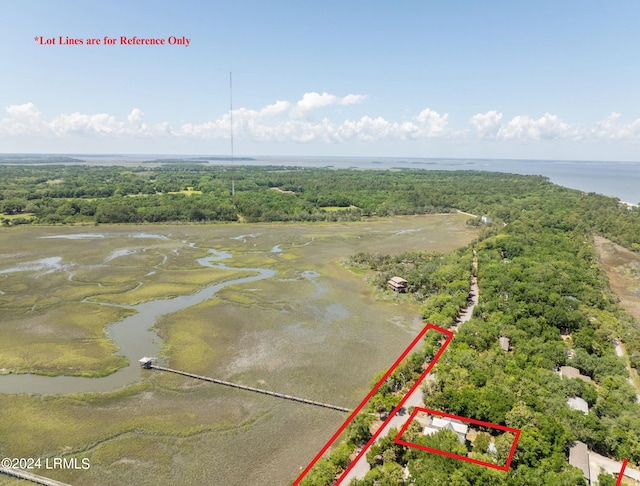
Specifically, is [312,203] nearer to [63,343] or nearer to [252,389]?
[63,343]

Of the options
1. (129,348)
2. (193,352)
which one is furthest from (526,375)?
(129,348)

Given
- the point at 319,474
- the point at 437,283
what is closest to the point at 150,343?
the point at 319,474

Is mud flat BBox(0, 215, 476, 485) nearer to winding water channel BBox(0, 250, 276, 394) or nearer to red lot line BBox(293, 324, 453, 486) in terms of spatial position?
winding water channel BBox(0, 250, 276, 394)

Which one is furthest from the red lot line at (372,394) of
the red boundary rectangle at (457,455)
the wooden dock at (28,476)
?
the wooden dock at (28,476)

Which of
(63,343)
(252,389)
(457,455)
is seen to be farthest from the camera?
(63,343)

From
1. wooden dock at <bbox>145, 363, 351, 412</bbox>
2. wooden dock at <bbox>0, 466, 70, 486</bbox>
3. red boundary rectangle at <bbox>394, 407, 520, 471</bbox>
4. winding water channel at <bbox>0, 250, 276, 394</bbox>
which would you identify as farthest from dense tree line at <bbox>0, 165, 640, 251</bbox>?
wooden dock at <bbox>0, 466, 70, 486</bbox>

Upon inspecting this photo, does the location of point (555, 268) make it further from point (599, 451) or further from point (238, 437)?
point (238, 437)
